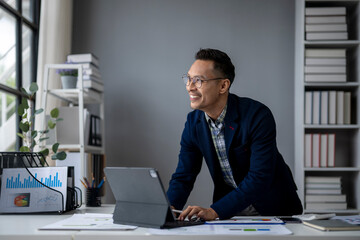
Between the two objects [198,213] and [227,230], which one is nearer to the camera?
[227,230]

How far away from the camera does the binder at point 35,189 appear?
171 centimetres

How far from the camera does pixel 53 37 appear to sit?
354cm

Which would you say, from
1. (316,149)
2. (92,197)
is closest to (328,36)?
(316,149)

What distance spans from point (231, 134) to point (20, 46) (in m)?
2.14

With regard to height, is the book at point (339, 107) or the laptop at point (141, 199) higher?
the book at point (339, 107)

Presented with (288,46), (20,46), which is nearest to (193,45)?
(288,46)

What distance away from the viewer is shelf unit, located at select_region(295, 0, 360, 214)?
349cm

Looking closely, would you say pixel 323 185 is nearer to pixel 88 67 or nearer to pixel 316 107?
pixel 316 107

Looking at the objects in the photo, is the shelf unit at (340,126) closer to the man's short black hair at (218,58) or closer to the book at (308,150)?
the book at (308,150)

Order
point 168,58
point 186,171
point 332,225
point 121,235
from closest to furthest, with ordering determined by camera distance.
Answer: point 121,235 < point 332,225 < point 186,171 < point 168,58

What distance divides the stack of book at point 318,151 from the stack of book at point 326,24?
78cm

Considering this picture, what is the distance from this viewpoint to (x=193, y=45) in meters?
3.88

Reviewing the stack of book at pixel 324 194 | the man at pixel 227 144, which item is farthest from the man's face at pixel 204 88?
the stack of book at pixel 324 194

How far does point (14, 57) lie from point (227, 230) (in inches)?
99.7
